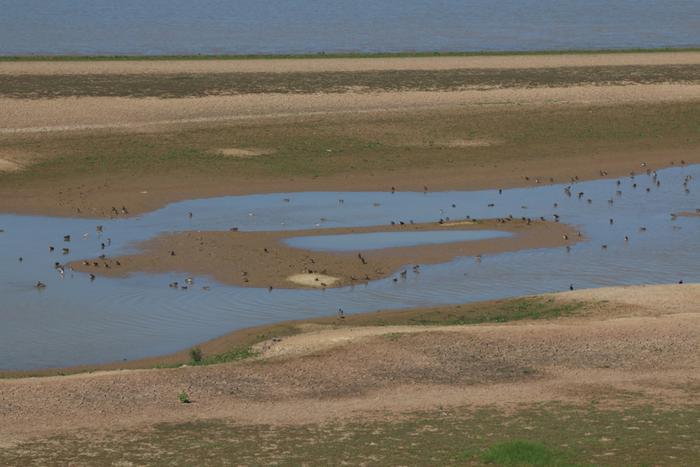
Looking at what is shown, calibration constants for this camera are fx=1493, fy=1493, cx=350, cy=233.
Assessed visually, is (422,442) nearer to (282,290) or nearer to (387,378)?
(387,378)

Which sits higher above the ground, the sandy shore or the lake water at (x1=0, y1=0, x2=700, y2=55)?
the lake water at (x1=0, y1=0, x2=700, y2=55)

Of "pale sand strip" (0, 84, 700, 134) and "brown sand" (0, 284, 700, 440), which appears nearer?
"brown sand" (0, 284, 700, 440)

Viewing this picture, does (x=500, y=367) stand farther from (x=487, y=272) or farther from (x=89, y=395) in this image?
(x=487, y=272)

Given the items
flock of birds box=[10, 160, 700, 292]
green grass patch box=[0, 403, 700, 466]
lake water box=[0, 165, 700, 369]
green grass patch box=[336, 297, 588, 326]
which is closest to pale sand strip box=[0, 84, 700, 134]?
flock of birds box=[10, 160, 700, 292]

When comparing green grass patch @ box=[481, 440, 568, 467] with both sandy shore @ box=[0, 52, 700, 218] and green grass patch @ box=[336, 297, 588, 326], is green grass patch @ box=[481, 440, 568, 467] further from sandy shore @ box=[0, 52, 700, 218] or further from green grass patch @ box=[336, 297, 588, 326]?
sandy shore @ box=[0, 52, 700, 218]

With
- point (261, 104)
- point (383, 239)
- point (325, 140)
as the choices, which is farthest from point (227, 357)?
point (261, 104)

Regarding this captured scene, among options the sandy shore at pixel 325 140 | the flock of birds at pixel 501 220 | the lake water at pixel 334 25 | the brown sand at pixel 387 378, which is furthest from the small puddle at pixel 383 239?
the lake water at pixel 334 25

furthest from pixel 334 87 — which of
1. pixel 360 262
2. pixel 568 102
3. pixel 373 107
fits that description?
pixel 360 262

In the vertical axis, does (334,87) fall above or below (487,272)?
above
